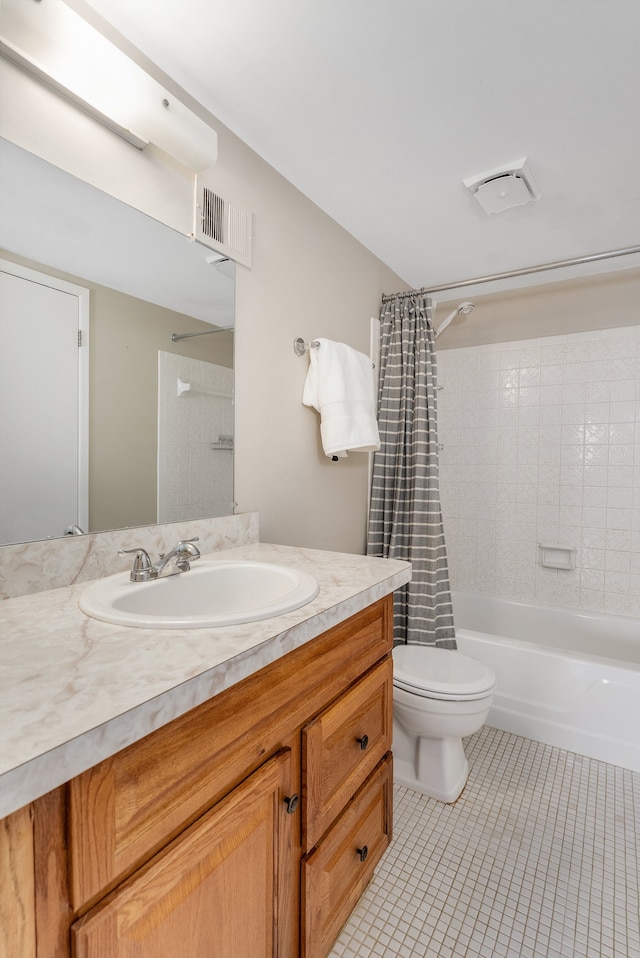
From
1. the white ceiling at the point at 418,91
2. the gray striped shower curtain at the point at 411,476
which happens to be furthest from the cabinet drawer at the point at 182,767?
the white ceiling at the point at 418,91

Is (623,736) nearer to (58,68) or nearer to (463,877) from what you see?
(463,877)

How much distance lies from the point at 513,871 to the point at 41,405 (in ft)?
5.89

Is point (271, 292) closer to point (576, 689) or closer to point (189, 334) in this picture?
point (189, 334)

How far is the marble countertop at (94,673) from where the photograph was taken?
1.57 feet

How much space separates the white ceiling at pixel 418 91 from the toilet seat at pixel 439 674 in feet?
5.88

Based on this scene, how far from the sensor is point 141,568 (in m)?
1.09

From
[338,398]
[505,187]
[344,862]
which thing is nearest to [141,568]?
[344,862]

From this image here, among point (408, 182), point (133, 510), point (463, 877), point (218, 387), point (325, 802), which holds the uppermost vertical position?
point (408, 182)

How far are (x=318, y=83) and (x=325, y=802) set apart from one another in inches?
70.7

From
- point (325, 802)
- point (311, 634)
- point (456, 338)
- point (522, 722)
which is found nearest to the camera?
point (311, 634)

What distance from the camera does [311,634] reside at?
87 centimetres

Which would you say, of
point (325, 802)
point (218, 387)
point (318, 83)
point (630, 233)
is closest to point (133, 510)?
point (218, 387)

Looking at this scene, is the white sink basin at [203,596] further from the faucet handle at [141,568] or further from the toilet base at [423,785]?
the toilet base at [423,785]

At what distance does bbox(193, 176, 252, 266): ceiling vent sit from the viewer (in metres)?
1.39
